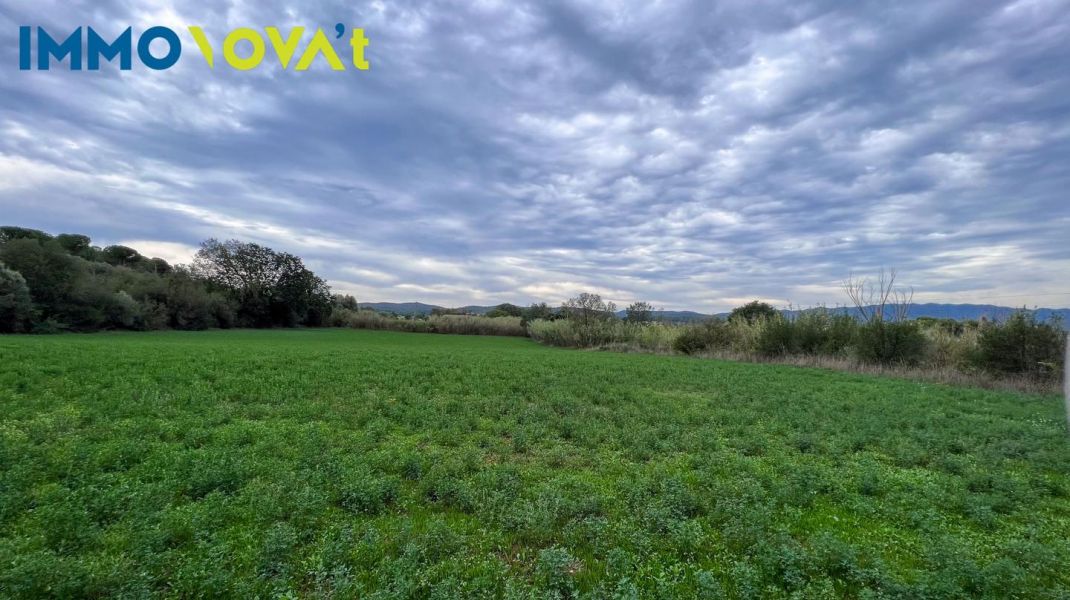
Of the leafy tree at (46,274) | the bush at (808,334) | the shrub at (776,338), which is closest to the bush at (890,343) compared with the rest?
the bush at (808,334)

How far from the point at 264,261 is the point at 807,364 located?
6531cm

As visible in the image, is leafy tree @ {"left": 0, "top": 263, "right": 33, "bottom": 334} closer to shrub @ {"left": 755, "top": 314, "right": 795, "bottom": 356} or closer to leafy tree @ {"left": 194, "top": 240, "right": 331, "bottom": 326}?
leafy tree @ {"left": 194, "top": 240, "right": 331, "bottom": 326}

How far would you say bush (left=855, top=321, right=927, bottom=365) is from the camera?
21.2 metres

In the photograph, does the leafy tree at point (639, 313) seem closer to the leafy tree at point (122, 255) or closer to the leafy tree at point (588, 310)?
the leafy tree at point (588, 310)

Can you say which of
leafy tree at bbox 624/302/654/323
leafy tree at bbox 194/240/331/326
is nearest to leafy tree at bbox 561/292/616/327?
leafy tree at bbox 624/302/654/323

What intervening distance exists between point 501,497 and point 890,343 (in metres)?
23.8

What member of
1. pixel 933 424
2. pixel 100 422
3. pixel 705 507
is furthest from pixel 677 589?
Answer: pixel 933 424

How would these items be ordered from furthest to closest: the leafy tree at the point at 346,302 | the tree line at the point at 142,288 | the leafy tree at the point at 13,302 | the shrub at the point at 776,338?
the leafy tree at the point at 346,302 → the tree line at the point at 142,288 → the leafy tree at the point at 13,302 → the shrub at the point at 776,338

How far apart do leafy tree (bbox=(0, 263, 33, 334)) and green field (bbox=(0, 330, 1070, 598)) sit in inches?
1146

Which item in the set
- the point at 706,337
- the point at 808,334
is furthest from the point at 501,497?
the point at 706,337

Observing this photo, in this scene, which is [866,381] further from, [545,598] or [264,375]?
[264,375]

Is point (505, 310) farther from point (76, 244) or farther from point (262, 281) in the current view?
point (76, 244)

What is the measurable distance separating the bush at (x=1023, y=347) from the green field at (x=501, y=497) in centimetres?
920

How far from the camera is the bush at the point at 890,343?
21188 mm
